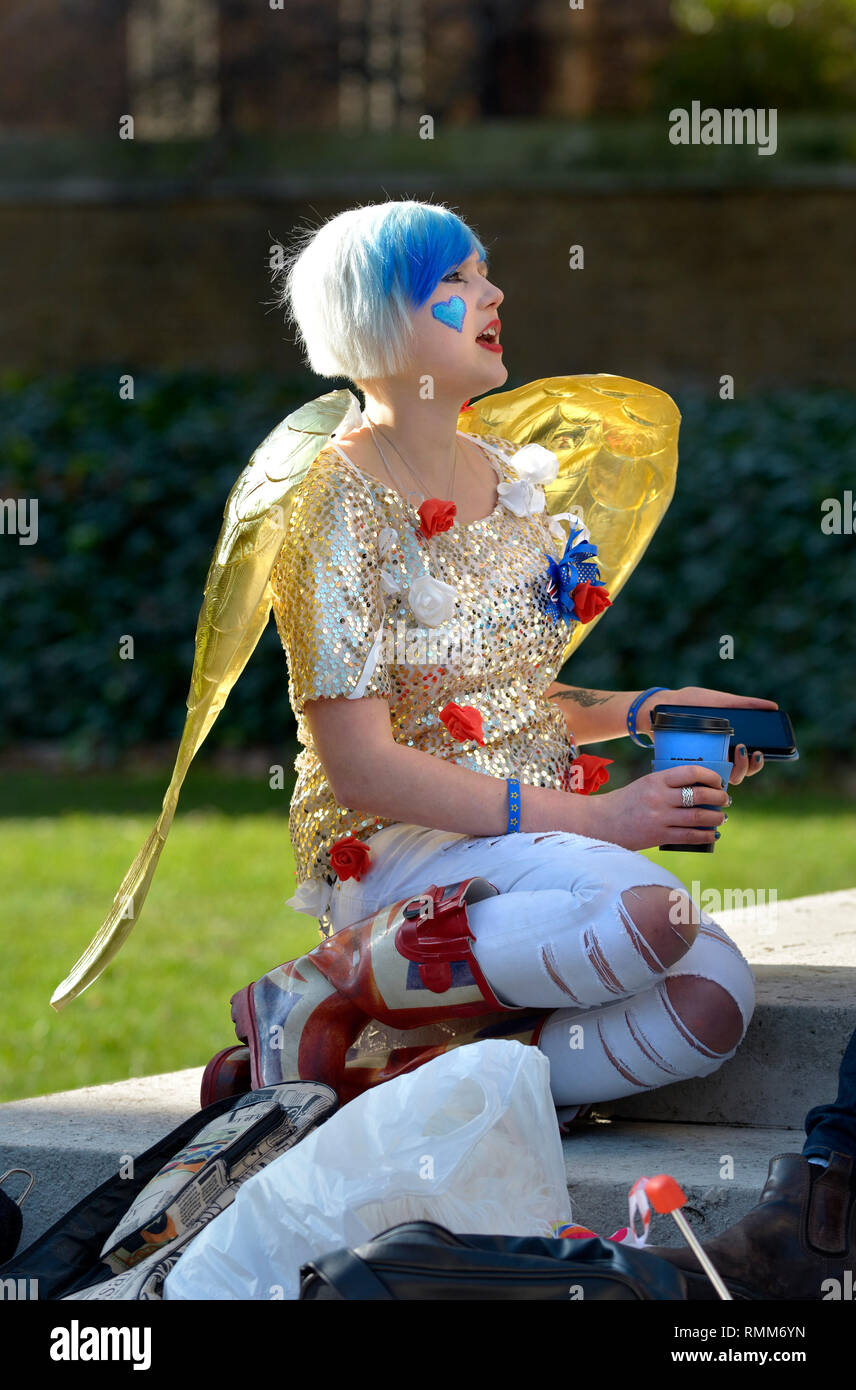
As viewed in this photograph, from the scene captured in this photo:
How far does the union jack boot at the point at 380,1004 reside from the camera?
2375 mm

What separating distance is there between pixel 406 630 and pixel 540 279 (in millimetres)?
8379

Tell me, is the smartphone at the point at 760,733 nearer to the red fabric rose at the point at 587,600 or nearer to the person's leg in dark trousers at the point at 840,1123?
the red fabric rose at the point at 587,600

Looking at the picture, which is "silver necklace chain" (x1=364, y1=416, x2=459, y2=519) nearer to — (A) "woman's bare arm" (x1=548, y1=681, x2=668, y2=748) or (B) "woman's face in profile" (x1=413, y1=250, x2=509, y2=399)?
(B) "woman's face in profile" (x1=413, y1=250, x2=509, y2=399)

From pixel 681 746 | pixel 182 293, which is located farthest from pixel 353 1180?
pixel 182 293

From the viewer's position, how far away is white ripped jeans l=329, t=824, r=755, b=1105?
2312 millimetres

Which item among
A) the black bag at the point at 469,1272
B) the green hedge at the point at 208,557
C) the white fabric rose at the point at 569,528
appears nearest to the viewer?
the black bag at the point at 469,1272

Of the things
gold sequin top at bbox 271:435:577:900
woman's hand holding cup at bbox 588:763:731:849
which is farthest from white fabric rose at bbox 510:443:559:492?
woman's hand holding cup at bbox 588:763:731:849

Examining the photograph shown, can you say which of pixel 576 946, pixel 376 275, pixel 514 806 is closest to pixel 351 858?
pixel 514 806

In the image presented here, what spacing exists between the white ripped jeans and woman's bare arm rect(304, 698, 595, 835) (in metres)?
0.05

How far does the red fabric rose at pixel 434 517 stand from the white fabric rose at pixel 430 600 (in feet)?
0.29

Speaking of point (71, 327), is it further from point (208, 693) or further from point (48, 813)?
point (208, 693)

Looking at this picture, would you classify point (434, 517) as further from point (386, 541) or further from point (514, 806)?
point (514, 806)

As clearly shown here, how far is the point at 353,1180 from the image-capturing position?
2072 mm

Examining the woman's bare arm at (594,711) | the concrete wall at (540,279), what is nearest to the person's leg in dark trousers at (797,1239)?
the woman's bare arm at (594,711)
